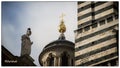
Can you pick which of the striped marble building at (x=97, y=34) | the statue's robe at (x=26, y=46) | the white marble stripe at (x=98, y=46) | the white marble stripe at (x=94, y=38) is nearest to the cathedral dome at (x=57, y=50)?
the statue's robe at (x=26, y=46)

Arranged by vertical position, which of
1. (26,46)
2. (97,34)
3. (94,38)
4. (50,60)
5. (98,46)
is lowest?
(50,60)

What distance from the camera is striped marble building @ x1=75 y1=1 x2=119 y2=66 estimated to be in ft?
57.6

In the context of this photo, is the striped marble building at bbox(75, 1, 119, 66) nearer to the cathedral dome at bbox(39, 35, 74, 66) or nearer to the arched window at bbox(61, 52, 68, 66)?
the arched window at bbox(61, 52, 68, 66)

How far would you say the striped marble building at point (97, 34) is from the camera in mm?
17547

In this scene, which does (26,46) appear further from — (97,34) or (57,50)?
(97,34)

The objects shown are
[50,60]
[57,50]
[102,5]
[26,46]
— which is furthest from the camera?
[57,50]

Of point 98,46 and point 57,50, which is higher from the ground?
point 98,46

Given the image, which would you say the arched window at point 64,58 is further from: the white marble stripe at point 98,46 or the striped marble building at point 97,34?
the white marble stripe at point 98,46

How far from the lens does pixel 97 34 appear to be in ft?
59.8

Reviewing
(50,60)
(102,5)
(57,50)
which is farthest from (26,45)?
(102,5)

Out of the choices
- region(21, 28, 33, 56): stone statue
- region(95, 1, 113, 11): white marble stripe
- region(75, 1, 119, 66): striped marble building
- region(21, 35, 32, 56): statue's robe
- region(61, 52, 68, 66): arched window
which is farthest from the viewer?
region(61, 52, 68, 66): arched window

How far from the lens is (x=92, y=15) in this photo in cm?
1911

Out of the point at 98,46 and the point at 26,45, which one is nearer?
the point at 98,46

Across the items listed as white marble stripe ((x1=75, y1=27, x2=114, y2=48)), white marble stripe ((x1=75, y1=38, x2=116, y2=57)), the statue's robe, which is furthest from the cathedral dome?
white marble stripe ((x1=75, y1=38, x2=116, y2=57))
